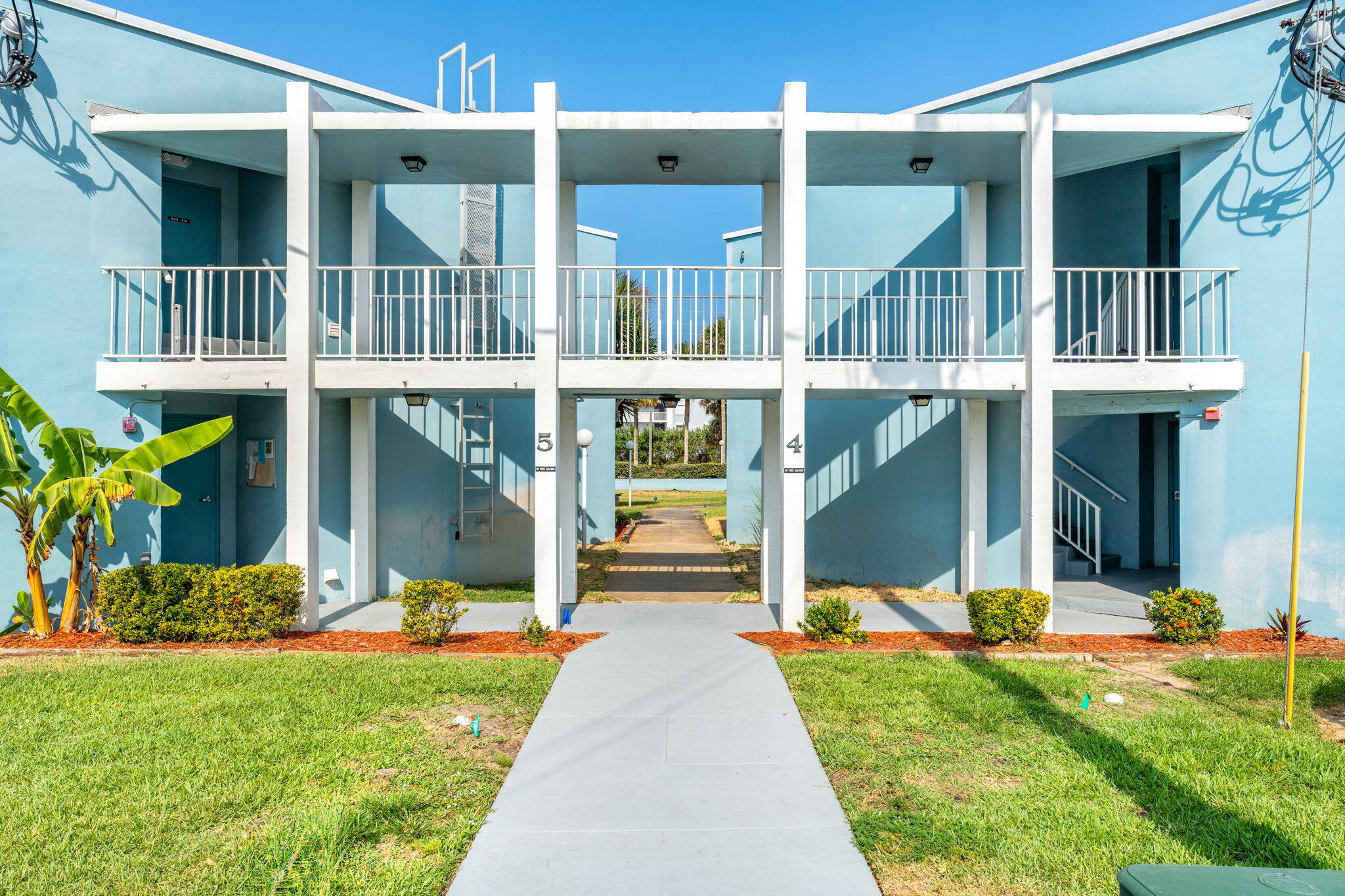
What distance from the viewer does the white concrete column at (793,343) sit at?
27.2ft

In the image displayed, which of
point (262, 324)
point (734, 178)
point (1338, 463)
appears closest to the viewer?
point (1338, 463)

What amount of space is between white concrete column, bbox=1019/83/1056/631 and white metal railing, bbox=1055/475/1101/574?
3964mm

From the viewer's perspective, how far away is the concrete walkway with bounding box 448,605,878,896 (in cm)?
370

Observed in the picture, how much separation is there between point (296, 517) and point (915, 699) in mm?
6682

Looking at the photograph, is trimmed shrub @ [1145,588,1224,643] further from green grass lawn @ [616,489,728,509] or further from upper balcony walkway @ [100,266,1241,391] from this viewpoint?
green grass lawn @ [616,489,728,509]

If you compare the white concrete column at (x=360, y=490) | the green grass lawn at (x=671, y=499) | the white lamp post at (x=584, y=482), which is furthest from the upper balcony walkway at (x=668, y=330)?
the green grass lawn at (x=671, y=499)

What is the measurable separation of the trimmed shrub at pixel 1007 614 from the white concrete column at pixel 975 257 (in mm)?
3508

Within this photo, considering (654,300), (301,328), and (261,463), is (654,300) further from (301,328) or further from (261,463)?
(261,463)

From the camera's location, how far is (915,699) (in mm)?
6152

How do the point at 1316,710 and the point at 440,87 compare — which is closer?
the point at 1316,710

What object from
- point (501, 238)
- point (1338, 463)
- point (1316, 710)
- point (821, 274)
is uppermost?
point (501, 238)

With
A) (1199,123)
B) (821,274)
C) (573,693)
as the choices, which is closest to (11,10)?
(573,693)

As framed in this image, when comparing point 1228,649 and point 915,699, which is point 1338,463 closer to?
point 1228,649

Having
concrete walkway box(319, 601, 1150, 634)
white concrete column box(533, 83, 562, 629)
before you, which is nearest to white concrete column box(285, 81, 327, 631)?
concrete walkway box(319, 601, 1150, 634)
